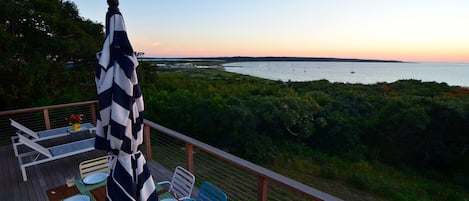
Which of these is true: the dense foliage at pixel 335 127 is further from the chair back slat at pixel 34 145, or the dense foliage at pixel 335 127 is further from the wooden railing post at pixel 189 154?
the wooden railing post at pixel 189 154

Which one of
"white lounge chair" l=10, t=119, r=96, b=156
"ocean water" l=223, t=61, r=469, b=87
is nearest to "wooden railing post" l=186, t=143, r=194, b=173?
"white lounge chair" l=10, t=119, r=96, b=156

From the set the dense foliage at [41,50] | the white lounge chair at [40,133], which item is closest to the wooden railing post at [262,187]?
the white lounge chair at [40,133]

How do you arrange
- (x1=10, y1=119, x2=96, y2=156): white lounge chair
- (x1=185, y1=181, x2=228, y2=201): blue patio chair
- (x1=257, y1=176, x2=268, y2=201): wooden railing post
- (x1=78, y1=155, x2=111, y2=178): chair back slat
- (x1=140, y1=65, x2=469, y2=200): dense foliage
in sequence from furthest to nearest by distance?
(x1=140, y1=65, x2=469, y2=200): dense foliage, (x1=10, y1=119, x2=96, y2=156): white lounge chair, (x1=78, y1=155, x2=111, y2=178): chair back slat, (x1=185, y1=181, x2=228, y2=201): blue patio chair, (x1=257, y1=176, x2=268, y2=201): wooden railing post

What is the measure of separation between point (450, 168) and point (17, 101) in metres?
17.7

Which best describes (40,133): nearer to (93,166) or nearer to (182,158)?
(93,166)

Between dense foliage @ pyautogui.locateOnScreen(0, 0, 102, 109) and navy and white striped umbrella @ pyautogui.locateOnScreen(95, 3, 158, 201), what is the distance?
6.67 metres

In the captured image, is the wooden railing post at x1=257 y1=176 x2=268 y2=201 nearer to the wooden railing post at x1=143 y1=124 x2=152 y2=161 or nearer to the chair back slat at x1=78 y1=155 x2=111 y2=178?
the chair back slat at x1=78 y1=155 x2=111 y2=178

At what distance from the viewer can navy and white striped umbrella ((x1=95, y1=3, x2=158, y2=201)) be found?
5.06ft

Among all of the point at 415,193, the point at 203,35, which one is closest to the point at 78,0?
the point at 203,35

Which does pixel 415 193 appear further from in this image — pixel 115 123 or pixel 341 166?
pixel 115 123

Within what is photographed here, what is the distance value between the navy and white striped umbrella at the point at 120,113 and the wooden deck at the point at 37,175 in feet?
7.26

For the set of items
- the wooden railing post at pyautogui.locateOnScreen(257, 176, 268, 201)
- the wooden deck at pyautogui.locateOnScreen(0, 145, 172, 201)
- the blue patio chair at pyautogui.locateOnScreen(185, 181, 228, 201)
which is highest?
the wooden railing post at pyautogui.locateOnScreen(257, 176, 268, 201)

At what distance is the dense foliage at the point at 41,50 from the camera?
6.53m

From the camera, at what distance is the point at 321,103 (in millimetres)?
13250
